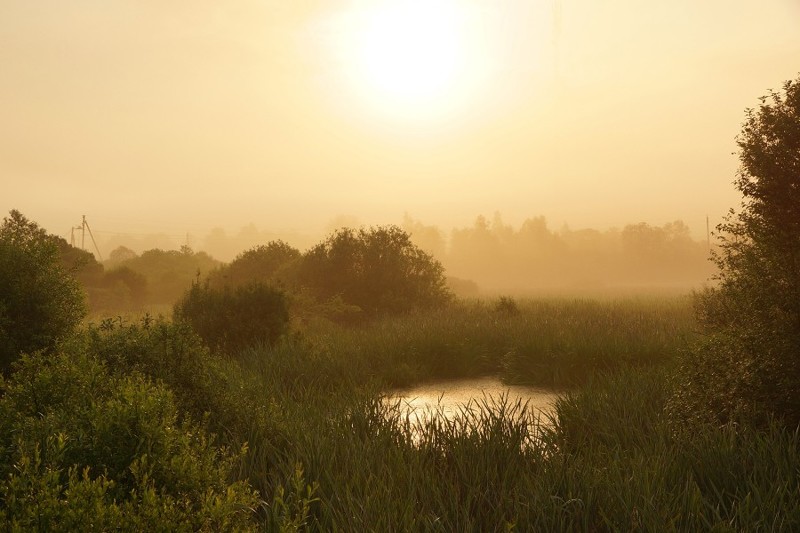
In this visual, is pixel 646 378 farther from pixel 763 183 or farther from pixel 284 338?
pixel 284 338

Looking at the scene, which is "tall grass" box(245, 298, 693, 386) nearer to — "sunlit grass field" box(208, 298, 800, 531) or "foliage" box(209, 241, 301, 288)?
"sunlit grass field" box(208, 298, 800, 531)

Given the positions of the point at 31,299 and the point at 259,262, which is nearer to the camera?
the point at 31,299

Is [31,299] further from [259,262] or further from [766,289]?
[259,262]

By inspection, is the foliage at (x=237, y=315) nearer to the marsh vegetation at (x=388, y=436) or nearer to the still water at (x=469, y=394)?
the marsh vegetation at (x=388, y=436)

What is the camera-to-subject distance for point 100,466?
9.55ft

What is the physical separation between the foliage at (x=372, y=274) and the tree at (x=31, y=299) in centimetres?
1311

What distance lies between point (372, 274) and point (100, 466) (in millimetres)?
17531

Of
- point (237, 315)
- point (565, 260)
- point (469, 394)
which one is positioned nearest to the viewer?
point (469, 394)

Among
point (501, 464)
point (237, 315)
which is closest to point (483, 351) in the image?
point (237, 315)

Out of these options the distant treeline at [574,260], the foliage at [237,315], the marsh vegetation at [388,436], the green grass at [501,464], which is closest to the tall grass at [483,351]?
the foliage at [237,315]

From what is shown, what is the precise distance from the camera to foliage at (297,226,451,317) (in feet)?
65.8

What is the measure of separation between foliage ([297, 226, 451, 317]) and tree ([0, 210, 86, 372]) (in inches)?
516

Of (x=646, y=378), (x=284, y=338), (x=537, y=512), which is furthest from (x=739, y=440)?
(x=284, y=338)

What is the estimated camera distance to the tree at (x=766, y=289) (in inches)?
206
